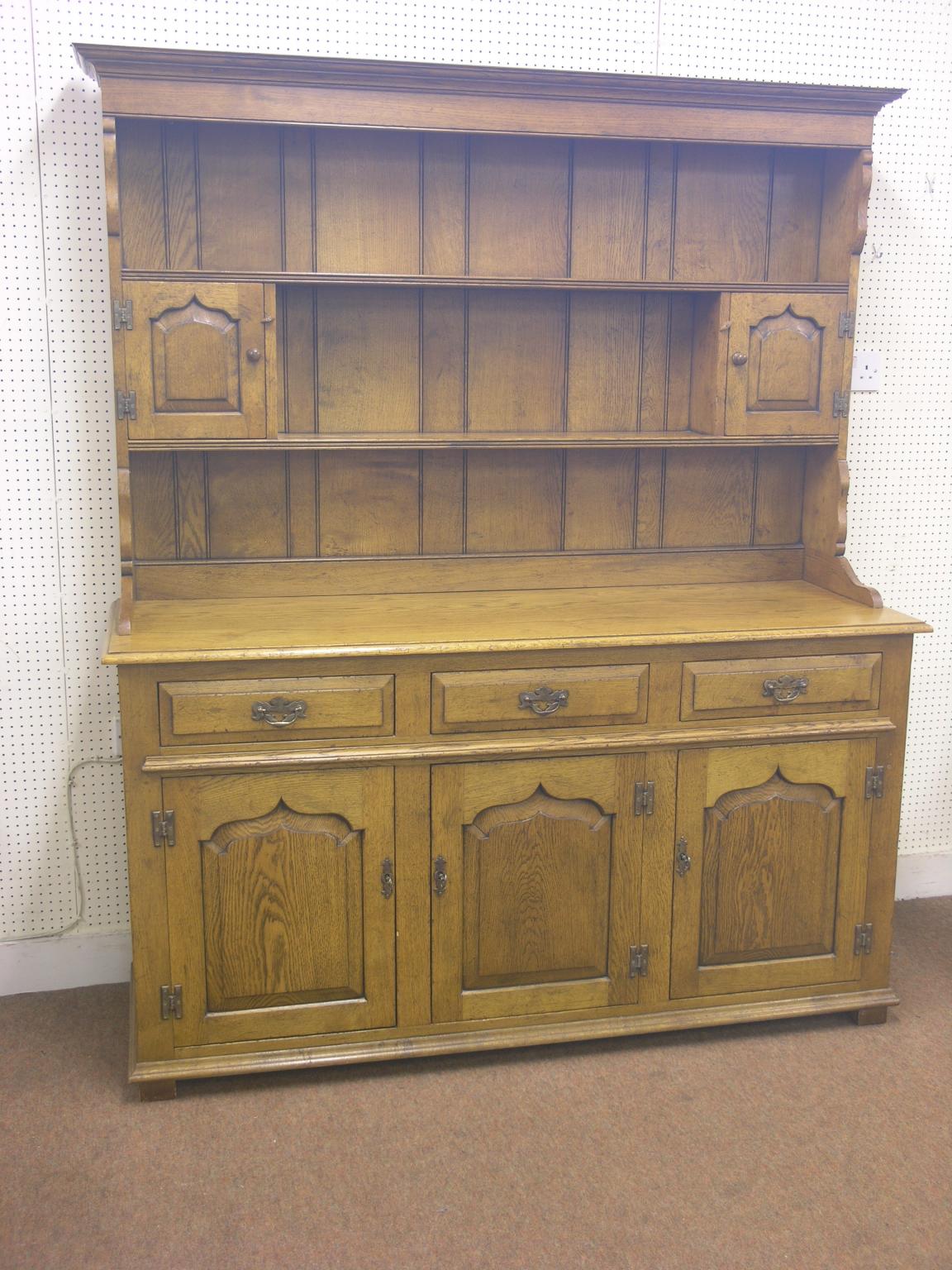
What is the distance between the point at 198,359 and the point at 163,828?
1.01 meters

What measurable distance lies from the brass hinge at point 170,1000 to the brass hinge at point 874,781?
5.33ft

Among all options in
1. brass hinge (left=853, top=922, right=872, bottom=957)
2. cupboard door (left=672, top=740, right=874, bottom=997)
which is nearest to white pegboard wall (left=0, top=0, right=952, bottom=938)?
cupboard door (left=672, top=740, right=874, bottom=997)

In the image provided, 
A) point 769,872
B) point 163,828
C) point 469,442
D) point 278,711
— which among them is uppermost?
point 469,442

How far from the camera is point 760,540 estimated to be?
3.31 m

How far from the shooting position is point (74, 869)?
3.16 metres

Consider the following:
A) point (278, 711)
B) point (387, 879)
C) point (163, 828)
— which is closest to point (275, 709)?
point (278, 711)

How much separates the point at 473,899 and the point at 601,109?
180 cm

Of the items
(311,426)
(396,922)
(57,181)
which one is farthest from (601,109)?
(396,922)

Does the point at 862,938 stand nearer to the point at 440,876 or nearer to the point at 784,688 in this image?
the point at 784,688

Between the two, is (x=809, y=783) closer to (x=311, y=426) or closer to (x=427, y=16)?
(x=311, y=426)

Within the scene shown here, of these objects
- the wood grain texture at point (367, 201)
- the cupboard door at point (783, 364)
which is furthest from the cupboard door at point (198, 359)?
the cupboard door at point (783, 364)

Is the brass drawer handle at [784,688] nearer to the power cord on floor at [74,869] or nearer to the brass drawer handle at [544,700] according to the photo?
the brass drawer handle at [544,700]

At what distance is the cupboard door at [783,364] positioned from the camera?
2951mm

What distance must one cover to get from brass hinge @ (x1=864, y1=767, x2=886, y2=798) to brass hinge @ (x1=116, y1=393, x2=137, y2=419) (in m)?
1.86
